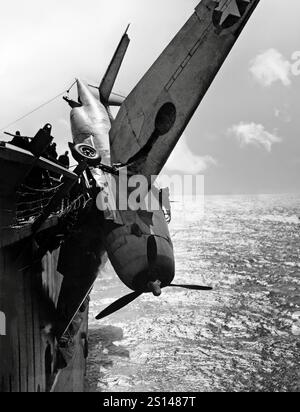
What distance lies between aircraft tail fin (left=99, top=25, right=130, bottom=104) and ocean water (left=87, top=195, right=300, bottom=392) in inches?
797

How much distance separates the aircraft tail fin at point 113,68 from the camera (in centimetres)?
2192

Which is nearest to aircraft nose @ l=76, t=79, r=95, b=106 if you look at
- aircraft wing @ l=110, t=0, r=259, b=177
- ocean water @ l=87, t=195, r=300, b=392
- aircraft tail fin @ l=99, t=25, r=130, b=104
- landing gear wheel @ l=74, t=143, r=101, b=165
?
aircraft tail fin @ l=99, t=25, r=130, b=104

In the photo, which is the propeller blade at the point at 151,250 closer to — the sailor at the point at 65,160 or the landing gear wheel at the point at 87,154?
the landing gear wheel at the point at 87,154

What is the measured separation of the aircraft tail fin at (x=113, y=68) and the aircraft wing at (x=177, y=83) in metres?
7.53

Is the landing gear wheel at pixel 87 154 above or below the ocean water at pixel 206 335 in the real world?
above

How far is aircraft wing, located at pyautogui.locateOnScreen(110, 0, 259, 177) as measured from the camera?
12.9 meters

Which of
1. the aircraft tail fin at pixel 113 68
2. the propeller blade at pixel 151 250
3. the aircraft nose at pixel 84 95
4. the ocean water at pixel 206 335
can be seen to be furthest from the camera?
the aircraft nose at pixel 84 95

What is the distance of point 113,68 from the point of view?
77.6 feet

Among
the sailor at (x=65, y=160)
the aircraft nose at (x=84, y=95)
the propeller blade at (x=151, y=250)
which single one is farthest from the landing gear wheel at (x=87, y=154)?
the aircraft nose at (x=84, y=95)

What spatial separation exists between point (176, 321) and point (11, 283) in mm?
26692

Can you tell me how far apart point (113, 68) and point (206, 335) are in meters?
23.3

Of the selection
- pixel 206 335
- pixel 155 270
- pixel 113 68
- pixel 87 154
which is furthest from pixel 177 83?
pixel 206 335

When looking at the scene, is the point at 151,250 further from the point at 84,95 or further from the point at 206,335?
the point at 206,335

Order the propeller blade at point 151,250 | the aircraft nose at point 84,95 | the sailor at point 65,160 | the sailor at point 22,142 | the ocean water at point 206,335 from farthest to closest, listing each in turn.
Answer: the aircraft nose at point 84,95 < the ocean water at point 206,335 < the sailor at point 65,160 < the propeller blade at point 151,250 < the sailor at point 22,142
